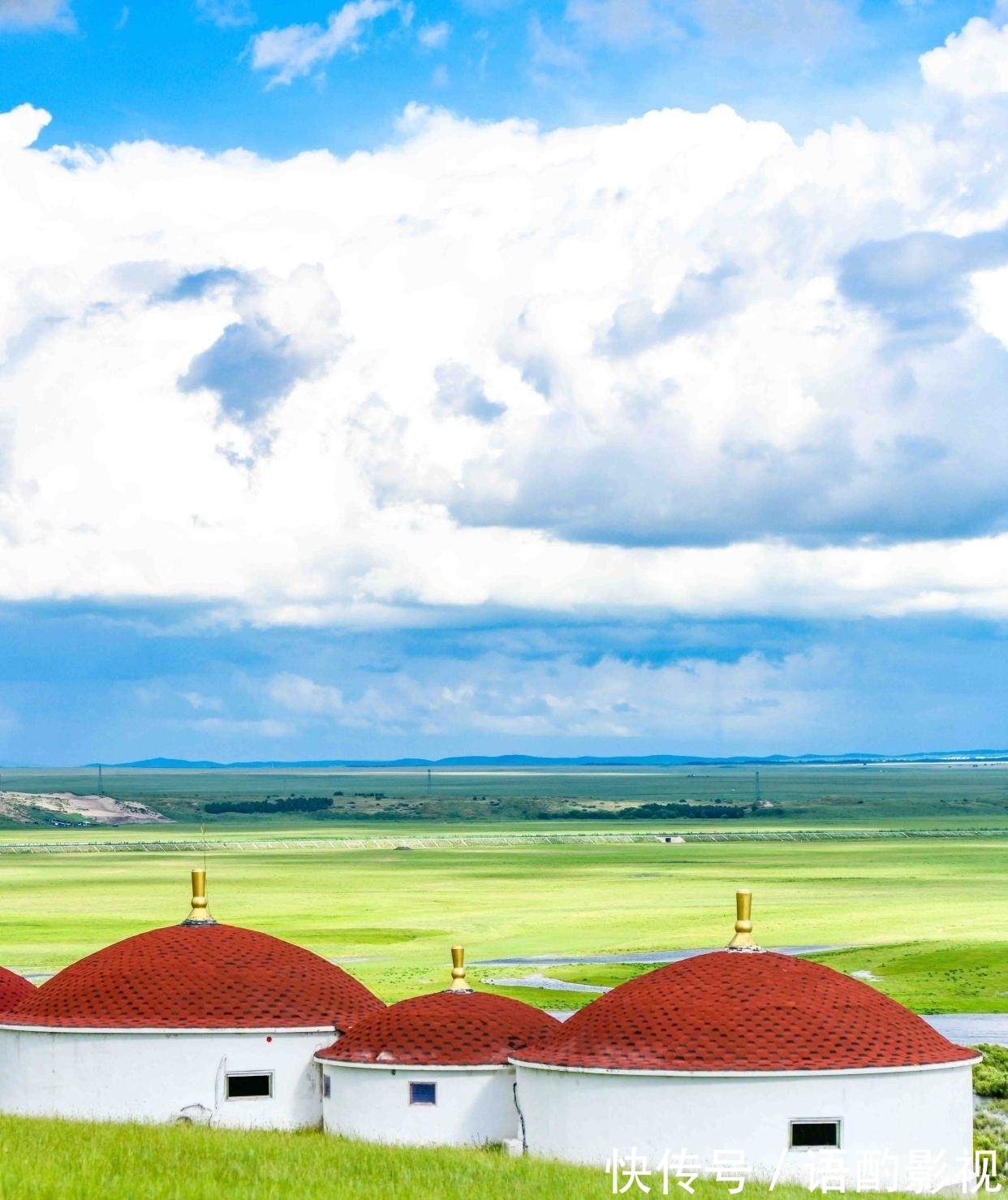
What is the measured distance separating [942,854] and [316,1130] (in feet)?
491

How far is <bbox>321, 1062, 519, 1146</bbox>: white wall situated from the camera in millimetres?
30453

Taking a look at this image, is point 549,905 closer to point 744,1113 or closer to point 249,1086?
point 249,1086

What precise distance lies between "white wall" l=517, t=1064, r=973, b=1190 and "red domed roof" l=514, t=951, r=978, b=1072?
227 millimetres

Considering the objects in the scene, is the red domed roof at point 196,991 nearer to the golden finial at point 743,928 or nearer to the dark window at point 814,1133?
the golden finial at point 743,928

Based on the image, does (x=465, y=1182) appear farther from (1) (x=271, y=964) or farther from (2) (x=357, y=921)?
(2) (x=357, y=921)

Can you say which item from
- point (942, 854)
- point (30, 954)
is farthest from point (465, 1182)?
point (942, 854)

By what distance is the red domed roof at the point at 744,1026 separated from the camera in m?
28.6

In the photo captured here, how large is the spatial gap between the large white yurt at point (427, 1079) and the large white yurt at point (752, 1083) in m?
0.78

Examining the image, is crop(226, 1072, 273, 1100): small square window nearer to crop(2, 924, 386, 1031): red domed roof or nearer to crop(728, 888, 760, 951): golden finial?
crop(2, 924, 386, 1031): red domed roof

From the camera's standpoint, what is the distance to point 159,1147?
1171 inches

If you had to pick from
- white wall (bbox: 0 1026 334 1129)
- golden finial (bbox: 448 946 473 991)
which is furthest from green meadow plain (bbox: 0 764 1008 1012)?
white wall (bbox: 0 1026 334 1129)

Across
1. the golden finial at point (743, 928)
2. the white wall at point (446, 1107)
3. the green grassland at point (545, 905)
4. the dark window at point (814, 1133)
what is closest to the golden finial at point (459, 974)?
the white wall at point (446, 1107)

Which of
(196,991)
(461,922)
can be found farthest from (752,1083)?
(461,922)

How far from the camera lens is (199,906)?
34969 mm
